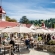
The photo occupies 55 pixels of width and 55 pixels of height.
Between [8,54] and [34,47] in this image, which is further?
[34,47]

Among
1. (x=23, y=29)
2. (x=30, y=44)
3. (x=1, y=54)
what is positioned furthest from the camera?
(x=30, y=44)

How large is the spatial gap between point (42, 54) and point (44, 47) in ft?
8.54

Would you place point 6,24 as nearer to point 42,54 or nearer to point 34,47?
point 34,47

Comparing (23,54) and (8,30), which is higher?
(8,30)

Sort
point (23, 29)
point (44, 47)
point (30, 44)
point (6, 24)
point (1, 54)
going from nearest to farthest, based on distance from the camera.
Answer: point (1, 54)
point (23, 29)
point (44, 47)
point (30, 44)
point (6, 24)

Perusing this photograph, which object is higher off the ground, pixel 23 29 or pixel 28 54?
pixel 23 29

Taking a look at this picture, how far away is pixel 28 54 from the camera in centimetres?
1631

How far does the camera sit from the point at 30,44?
67.6 ft

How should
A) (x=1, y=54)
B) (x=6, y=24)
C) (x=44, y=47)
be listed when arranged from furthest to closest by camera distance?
1. (x=6, y=24)
2. (x=44, y=47)
3. (x=1, y=54)

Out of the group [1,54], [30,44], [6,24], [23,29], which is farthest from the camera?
[6,24]

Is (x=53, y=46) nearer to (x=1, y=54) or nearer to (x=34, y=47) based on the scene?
(x=34, y=47)

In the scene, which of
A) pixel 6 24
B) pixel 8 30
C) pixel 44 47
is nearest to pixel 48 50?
pixel 44 47

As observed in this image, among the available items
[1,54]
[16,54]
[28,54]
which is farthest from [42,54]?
[1,54]

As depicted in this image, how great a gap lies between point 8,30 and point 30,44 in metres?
3.47
